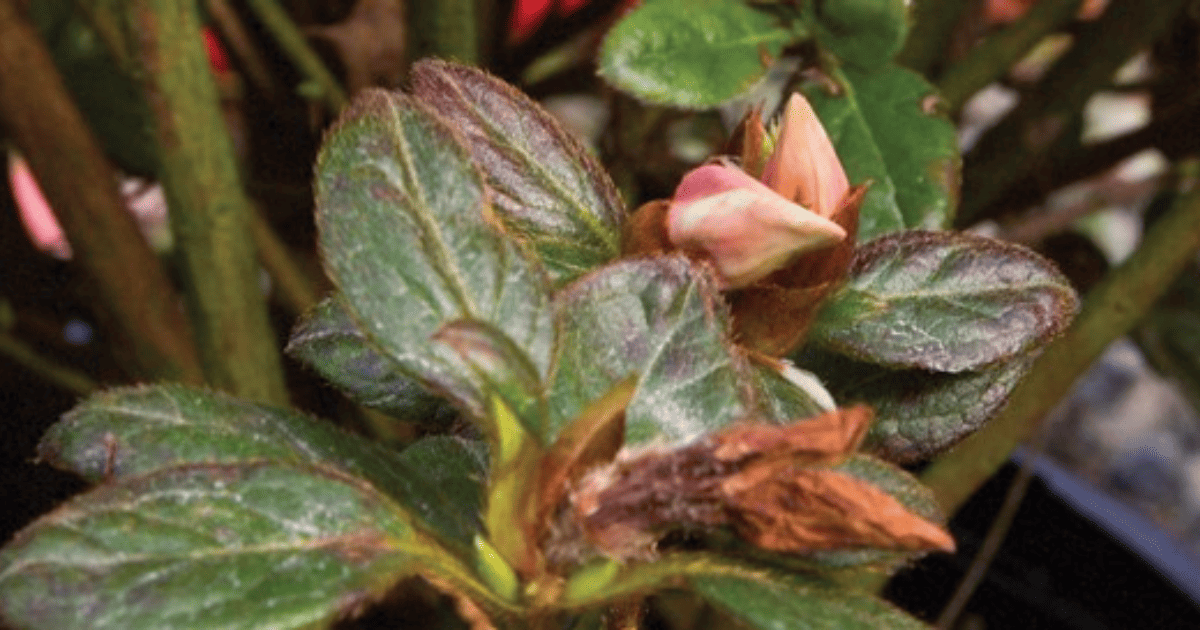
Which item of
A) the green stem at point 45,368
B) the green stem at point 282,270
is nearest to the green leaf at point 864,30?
the green stem at point 282,270

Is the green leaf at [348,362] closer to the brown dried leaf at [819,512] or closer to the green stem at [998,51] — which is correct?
the brown dried leaf at [819,512]

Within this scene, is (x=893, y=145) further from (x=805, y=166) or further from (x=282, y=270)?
(x=282, y=270)

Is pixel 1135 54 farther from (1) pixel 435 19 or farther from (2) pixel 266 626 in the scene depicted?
(2) pixel 266 626

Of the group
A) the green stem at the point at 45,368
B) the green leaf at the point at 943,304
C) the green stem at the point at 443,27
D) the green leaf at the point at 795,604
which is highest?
the green leaf at the point at 943,304

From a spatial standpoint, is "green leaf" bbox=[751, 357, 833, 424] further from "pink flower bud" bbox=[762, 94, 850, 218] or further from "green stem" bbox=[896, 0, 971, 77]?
"green stem" bbox=[896, 0, 971, 77]

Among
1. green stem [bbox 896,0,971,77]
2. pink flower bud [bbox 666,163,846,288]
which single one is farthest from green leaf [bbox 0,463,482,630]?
green stem [bbox 896,0,971,77]

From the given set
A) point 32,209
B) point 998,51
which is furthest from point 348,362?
point 32,209
